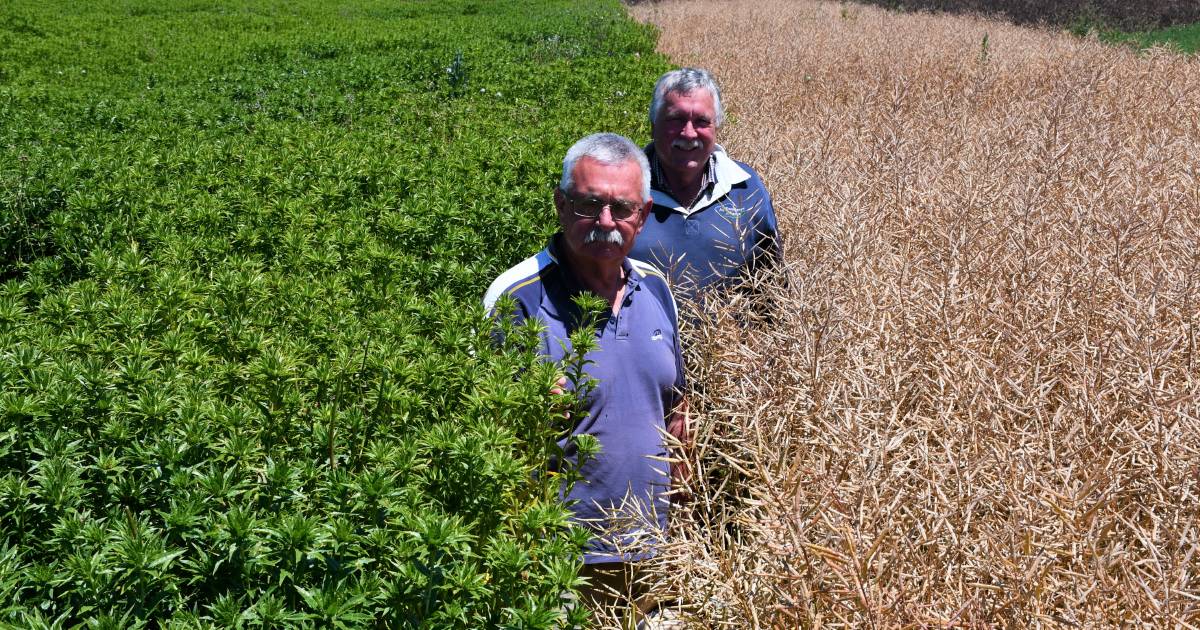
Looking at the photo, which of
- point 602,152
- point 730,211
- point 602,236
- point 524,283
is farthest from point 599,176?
point 730,211

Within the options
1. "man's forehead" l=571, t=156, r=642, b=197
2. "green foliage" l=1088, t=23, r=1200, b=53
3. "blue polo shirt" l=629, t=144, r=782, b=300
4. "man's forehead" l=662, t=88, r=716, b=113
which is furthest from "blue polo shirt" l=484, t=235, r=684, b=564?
"green foliage" l=1088, t=23, r=1200, b=53

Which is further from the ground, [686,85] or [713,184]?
[686,85]

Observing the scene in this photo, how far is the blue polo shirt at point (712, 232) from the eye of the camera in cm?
428

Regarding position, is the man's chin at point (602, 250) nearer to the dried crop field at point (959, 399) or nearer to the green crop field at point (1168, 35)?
the dried crop field at point (959, 399)

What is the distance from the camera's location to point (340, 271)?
3.56 metres

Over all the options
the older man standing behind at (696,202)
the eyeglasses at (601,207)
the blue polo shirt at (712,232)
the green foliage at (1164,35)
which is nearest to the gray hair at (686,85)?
the older man standing behind at (696,202)

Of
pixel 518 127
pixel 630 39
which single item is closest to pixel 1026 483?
pixel 518 127

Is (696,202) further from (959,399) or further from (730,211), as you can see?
(959,399)

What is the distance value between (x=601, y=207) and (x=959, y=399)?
54.2 inches

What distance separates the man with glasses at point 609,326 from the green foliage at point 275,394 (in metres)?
0.37

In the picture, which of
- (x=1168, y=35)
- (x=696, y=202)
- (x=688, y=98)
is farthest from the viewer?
(x=1168, y=35)

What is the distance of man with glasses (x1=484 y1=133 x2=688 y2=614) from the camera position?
10.7 feet

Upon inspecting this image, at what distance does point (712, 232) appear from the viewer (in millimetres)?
4379

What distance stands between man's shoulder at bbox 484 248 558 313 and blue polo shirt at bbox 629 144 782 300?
1001mm
